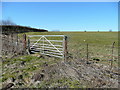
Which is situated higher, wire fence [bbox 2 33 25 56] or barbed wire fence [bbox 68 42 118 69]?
wire fence [bbox 2 33 25 56]

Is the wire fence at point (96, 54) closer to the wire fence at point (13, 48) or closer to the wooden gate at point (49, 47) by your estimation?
the wooden gate at point (49, 47)

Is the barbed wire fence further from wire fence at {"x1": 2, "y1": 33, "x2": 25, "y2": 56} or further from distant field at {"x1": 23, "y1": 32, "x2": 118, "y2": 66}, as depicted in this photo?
wire fence at {"x1": 2, "y1": 33, "x2": 25, "y2": 56}

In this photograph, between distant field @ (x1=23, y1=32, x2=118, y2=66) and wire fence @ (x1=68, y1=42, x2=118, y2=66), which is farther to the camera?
distant field @ (x1=23, y1=32, x2=118, y2=66)

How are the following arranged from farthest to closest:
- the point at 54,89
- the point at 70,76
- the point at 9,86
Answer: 1. the point at 70,76
2. the point at 9,86
3. the point at 54,89

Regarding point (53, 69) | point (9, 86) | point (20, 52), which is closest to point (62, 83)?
point (53, 69)

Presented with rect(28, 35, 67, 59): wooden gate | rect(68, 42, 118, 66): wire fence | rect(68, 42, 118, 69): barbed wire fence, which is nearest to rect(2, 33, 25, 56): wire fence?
rect(28, 35, 67, 59): wooden gate

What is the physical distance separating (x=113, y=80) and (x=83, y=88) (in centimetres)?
130

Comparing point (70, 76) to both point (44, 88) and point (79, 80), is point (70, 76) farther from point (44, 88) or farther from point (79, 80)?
point (44, 88)

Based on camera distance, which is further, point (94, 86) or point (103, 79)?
point (103, 79)

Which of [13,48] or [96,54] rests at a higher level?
[13,48]

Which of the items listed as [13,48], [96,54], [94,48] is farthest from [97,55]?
[13,48]

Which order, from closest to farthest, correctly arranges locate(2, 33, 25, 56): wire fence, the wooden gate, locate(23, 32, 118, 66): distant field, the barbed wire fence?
1. the wooden gate
2. the barbed wire fence
3. locate(23, 32, 118, 66): distant field
4. locate(2, 33, 25, 56): wire fence

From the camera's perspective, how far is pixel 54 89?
3322 mm

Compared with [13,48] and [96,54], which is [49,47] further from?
[96,54]
